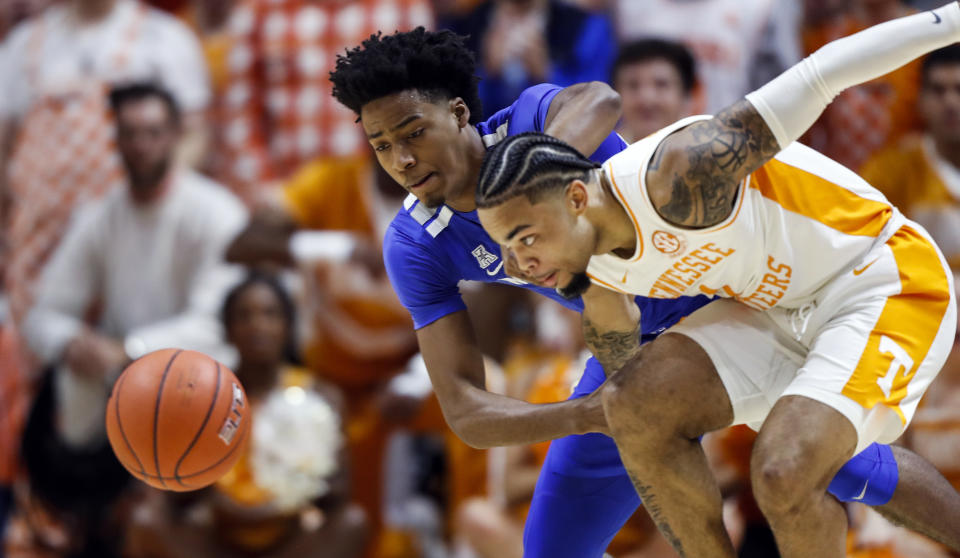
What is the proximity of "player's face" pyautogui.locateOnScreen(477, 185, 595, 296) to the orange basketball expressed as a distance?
4.86 ft

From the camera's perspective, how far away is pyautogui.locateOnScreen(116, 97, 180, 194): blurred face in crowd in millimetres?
7809

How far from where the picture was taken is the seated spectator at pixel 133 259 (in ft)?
25.0

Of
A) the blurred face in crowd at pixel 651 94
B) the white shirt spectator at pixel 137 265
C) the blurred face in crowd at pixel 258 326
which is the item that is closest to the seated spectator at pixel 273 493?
the blurred face in crowd at pixel 258 326

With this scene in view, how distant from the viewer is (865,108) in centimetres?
730

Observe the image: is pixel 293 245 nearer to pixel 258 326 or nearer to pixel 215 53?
pixel 258 326

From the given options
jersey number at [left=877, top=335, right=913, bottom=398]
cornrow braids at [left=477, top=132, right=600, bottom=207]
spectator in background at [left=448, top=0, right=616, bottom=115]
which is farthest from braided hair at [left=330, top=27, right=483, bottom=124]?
spectator in background at [left=448, top=0, right=616, bottom=115]

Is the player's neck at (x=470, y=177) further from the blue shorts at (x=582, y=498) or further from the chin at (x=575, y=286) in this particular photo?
the blue shorts at (x=582, y=498)

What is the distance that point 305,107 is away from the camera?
26.5 ft

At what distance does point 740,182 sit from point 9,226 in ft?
21.2

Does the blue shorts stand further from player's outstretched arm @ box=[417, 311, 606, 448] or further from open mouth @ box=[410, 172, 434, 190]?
open mouth @ box=[410, 172, 434, 190]

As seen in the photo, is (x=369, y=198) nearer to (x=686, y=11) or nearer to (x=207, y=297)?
(x=207, y=297)

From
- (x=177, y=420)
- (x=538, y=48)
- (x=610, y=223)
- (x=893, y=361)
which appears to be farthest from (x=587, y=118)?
(x=538, y=48)

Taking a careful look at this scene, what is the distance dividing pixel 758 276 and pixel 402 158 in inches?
47.9

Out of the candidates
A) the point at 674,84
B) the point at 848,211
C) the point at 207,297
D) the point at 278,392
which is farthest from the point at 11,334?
the point at 848,211
